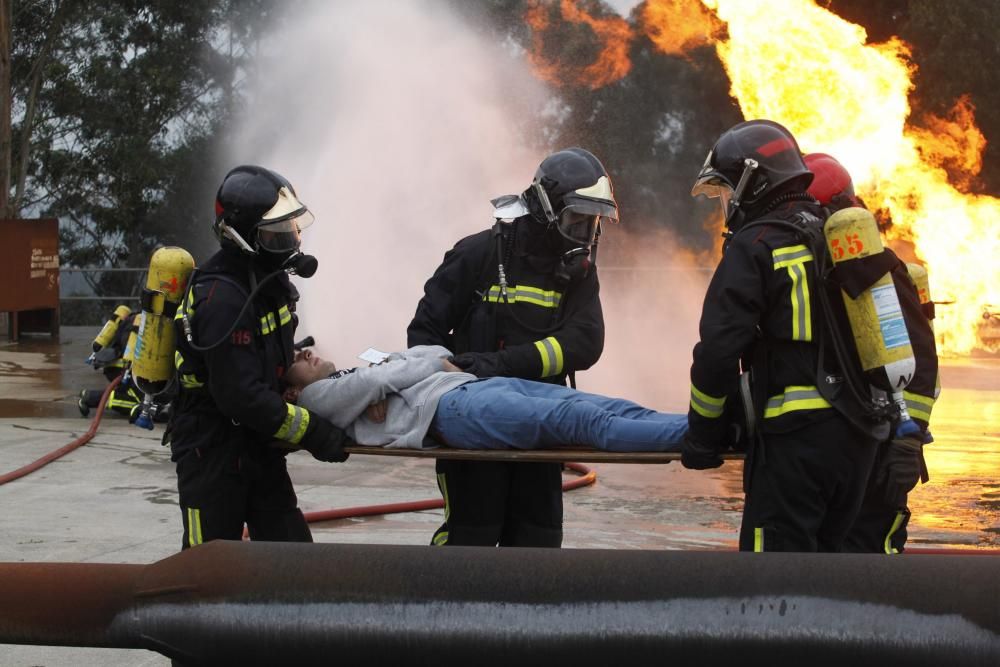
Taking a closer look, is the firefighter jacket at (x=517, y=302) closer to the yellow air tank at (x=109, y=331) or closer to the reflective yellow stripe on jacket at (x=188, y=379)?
the reflective yellow stripe on jacket at (x=188, y=379)

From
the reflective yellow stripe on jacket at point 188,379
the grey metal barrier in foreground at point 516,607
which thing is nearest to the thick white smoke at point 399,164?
the reflective yellow stripe on jacket at point 188,379

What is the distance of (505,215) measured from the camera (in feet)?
15.6

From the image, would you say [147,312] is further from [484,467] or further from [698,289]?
[698,289]

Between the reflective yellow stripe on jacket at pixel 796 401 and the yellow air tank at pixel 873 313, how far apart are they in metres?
0.18

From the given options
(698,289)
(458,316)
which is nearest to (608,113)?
(698,289)

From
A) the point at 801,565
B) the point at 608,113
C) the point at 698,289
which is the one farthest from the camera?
the point at 608,113

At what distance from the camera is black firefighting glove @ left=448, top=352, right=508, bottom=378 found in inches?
180

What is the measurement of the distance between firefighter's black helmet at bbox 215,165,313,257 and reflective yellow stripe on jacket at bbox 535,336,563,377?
1.04 m

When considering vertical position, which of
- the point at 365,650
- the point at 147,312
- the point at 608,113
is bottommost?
the point at 365,650

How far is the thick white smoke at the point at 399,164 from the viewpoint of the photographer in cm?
1455

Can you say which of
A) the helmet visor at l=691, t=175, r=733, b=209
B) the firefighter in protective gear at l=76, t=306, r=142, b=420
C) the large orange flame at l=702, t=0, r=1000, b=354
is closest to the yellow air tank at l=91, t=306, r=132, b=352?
the firefighter in protective gear at l=76, t=306, r=142, b=420

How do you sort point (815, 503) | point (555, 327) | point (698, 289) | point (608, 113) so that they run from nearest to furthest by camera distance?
1. point (815, 503)
2. point (555, 327)
3. point (698, 289)
4. point (608, 113)

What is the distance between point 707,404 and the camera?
147 inches

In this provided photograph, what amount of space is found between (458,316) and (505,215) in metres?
0.47
